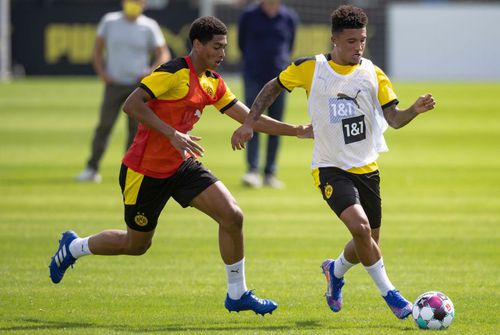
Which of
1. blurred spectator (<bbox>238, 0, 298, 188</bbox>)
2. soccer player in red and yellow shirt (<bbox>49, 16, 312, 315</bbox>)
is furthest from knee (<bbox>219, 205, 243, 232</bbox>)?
blurred spectator (<bbox>238, 0, 298, 188</bbox>)

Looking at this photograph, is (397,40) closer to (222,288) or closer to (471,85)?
(471,85)

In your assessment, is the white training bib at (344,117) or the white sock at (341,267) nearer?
the white training bib at (344,117)

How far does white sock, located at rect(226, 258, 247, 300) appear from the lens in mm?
8656

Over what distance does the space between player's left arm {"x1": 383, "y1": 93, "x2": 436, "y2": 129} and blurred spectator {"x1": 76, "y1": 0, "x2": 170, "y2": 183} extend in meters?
9.15

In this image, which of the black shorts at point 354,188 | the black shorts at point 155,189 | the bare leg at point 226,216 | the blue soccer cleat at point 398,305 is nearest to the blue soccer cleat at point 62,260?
the black shorts at point 155,189

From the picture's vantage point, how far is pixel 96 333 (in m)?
7.95

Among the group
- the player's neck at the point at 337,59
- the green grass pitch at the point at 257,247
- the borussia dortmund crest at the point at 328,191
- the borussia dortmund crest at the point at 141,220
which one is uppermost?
the player's neck at the point at 337,59

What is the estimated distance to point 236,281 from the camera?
8711mm

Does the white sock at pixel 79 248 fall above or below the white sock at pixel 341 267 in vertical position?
above

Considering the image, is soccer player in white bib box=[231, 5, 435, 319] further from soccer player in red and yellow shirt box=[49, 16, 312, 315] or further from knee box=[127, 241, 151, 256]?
knee box=[127, 241, 151, 256]

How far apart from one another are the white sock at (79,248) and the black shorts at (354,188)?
6.81 feet

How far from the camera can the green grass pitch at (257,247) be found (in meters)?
8.55

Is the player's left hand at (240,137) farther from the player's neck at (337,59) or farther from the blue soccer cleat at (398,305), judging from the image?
the blue soccer cleat at (398,305)

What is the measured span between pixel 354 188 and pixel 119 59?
956cm
